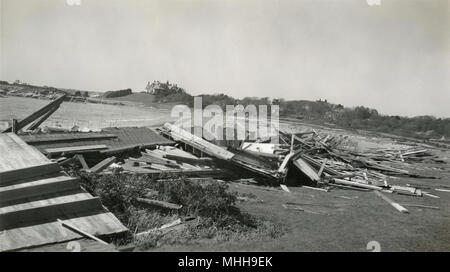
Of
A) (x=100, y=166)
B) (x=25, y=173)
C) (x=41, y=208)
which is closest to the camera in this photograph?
(x=41, y=208)

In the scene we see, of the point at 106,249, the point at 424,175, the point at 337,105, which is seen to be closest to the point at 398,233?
the point at 106,249

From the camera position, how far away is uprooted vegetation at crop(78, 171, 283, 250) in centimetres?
570

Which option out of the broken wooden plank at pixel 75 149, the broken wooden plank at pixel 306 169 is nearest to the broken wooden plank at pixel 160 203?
the broken wooden plank at pixel 75 149

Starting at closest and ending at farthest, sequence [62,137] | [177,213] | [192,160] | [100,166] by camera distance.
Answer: [177,213] → [100,166] → [62,137] → [192,160]

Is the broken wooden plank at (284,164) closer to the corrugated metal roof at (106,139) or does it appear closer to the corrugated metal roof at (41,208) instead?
the corrugated metal roof at (106,139)

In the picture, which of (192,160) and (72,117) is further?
(72,117)

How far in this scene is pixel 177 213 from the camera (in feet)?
21.6

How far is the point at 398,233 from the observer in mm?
7074

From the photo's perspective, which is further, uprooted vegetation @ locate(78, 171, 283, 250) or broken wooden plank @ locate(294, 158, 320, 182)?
broken wooden plank @ locate(294, 158, 320, 182)

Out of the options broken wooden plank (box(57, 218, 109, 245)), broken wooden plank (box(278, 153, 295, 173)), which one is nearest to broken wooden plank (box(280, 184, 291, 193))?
broken wooden plank (box(278, 153, 295, 173))

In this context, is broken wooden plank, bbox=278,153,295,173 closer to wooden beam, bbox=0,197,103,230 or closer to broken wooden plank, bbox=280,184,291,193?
broken wooden plank, bbox=280,184,291,193

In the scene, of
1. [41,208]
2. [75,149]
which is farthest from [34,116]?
[41,208]

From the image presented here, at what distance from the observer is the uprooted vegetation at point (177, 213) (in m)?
5.70

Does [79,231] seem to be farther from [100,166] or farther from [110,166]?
[110,166]
